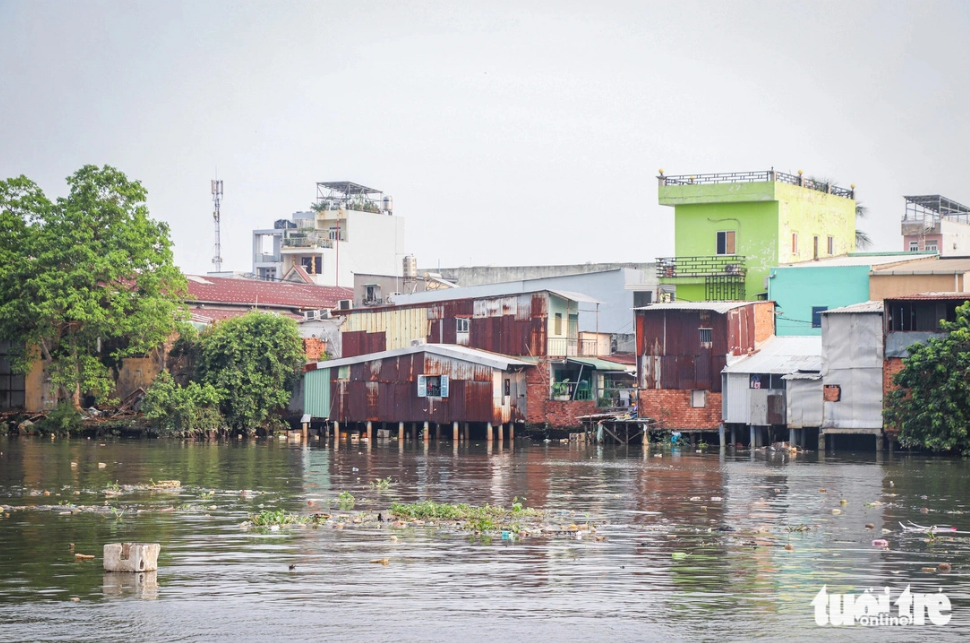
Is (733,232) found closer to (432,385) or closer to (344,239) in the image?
(432,385)

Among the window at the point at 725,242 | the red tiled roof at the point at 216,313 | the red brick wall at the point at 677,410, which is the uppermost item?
the window at the point at 725,242

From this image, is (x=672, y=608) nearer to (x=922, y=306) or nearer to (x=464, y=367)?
(x=922, y=306)

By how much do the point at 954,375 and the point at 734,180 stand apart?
21346 millimetres

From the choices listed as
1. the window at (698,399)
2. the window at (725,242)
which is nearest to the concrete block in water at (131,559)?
the window at (698,399)

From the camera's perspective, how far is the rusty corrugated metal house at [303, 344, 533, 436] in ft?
179

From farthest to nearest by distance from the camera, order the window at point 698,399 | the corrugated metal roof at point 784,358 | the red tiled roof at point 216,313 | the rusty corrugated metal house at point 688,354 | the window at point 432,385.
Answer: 1. the red tiled roof at point 216,313
2. the window at point 432,385
3. the window at point 698,399
4. the rusty corrugated metal house at point 688,354
5. the corrugated metal roof at point 784,358

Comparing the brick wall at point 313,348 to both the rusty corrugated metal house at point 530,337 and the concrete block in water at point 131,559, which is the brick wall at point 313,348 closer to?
the rusty corrugated metal house at point 530,337

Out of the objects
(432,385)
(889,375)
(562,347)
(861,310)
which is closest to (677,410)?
(562,347)

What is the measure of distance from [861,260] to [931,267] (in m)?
7.92

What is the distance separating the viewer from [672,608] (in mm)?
16109

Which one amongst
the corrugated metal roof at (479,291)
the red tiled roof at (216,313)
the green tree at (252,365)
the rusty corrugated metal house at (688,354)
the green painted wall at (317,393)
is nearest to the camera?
the rusty corrugated metal house at (688,354)

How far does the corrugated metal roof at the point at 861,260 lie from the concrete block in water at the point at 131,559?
1717 inches

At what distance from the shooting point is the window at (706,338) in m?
51.0

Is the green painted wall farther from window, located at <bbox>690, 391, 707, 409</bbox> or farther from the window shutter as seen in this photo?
window, located at <bbox>690, 391, 707, 409</bbox>
